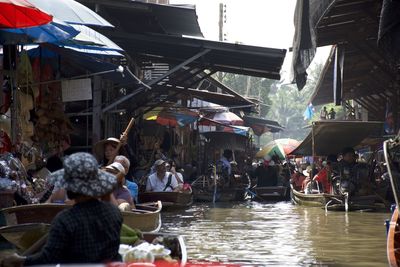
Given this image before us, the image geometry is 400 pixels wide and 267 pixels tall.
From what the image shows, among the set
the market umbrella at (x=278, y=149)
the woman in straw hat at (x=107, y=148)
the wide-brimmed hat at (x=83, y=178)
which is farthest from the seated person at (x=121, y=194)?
the market umbrella at (x=278, y=149)

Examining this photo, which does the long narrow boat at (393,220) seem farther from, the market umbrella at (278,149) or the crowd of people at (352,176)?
the market umbrella at (278,149)

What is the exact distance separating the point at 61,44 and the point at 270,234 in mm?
6110

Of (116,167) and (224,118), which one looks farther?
(224,118)

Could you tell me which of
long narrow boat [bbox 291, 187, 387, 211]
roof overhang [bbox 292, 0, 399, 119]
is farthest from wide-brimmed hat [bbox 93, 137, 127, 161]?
long narrow boat [bbox 291, 187, 387, 211]

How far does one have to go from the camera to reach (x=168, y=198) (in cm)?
1758

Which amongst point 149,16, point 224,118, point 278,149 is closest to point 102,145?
point 149,16

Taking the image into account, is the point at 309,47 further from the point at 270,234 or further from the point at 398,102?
the point at 398,102

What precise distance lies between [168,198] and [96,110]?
3066mm

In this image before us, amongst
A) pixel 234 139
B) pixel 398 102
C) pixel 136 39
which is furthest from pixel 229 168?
pixel 136 39

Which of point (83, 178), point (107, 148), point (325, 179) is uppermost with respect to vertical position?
point (107, 148)

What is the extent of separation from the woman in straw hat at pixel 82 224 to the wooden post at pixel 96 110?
1013cm

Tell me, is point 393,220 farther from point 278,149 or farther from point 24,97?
point 278,149

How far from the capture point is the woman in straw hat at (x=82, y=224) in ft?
16.2

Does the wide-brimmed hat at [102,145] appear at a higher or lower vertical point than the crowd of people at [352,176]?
higher
